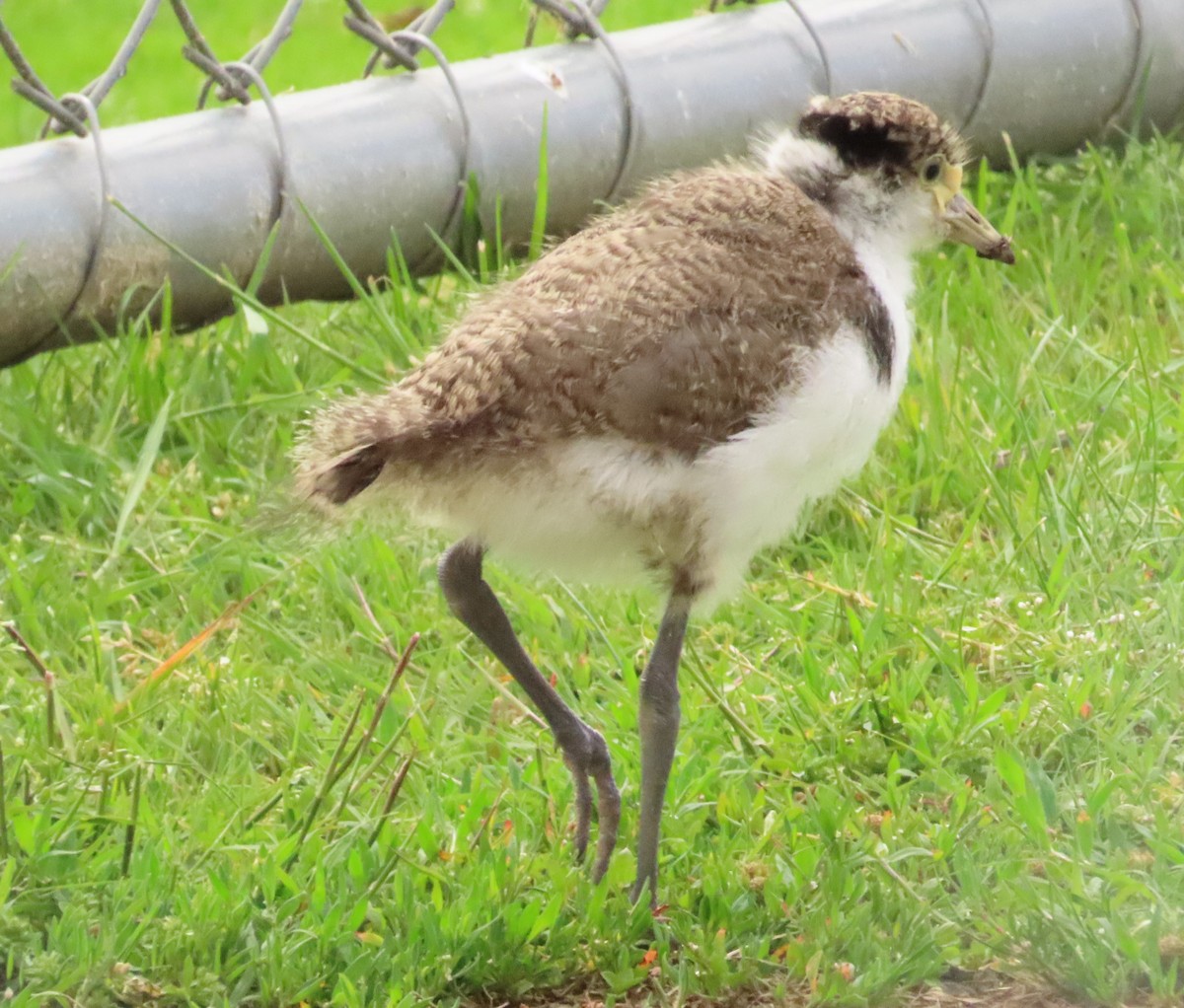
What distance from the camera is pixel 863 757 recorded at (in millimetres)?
2891

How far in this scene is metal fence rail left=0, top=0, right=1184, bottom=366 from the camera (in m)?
3.61

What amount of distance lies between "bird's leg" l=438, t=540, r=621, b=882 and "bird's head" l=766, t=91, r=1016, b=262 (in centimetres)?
73

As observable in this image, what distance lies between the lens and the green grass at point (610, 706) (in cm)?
241

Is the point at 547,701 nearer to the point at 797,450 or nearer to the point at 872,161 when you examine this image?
the point at 797,450

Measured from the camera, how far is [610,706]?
10.1 feet

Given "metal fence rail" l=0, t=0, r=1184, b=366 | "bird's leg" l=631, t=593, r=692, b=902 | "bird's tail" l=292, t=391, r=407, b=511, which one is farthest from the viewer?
"metal fence rail" l=0, t=0, r=1184, b=366

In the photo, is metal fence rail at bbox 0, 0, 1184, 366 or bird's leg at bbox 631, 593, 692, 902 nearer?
bird's leg at bbox 631, 593, 692, 902

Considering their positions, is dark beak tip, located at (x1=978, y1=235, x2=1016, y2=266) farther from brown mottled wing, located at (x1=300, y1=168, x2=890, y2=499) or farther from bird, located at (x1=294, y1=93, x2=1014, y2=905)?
brown mottled wing, located at (x1=300, y1=168, x2=890, y2=499)

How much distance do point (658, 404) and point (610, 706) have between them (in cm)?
84

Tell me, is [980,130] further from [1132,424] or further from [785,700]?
[785,700]

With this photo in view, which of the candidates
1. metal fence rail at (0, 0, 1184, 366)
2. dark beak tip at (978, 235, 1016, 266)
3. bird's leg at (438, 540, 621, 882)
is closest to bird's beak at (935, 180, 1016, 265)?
dark beak tip at (978, 235, 1016, 266)

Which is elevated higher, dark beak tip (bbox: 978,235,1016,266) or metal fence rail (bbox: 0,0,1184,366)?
dark beak tip (bbox: 978,235,1016,266)

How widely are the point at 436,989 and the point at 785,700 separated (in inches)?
33.7

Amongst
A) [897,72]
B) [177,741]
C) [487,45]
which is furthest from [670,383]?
Answer: [487,45]
